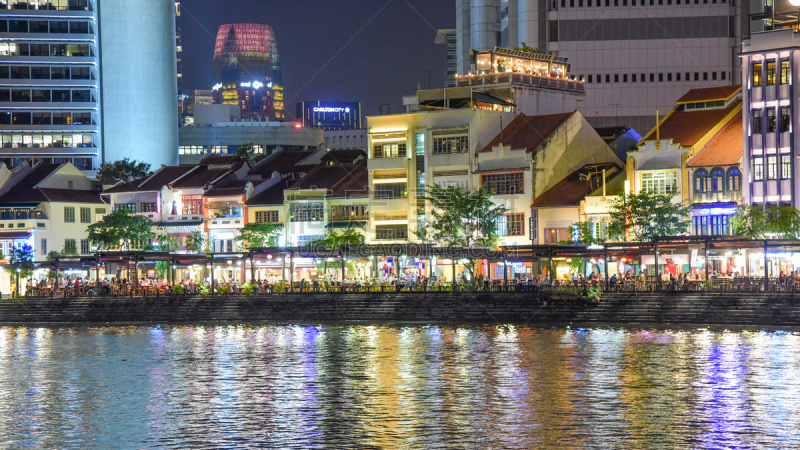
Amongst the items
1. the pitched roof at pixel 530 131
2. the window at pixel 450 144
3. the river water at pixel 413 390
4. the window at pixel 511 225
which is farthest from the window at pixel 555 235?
the river water at pixel 413 390

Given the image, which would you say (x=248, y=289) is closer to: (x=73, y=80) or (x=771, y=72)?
(x=771, y=72)

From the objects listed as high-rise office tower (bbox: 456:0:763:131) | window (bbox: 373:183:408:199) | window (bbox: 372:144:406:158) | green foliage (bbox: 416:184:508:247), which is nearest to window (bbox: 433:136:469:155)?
window (bbox: 372:144:406:158)

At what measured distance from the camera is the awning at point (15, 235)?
10738 cm

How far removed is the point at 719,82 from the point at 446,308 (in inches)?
3087

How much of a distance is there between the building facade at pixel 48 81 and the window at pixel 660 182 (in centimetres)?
9856

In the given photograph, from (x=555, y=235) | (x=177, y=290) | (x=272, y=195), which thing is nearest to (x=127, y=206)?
(x=272, y=195)

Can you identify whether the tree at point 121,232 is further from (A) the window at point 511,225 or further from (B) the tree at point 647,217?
(B) the tree at point 647,217

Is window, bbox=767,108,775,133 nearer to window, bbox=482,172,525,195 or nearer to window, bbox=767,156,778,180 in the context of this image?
window, bbox=767,156,778,180

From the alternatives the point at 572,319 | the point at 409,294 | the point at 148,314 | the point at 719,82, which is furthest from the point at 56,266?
the point at 719,82

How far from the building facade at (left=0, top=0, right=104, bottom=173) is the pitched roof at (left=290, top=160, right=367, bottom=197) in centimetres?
6399

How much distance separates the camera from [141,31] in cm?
17388

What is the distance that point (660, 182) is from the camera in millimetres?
83312

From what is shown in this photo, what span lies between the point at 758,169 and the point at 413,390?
→ 41.5 metres

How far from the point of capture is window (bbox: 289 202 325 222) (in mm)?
102250
